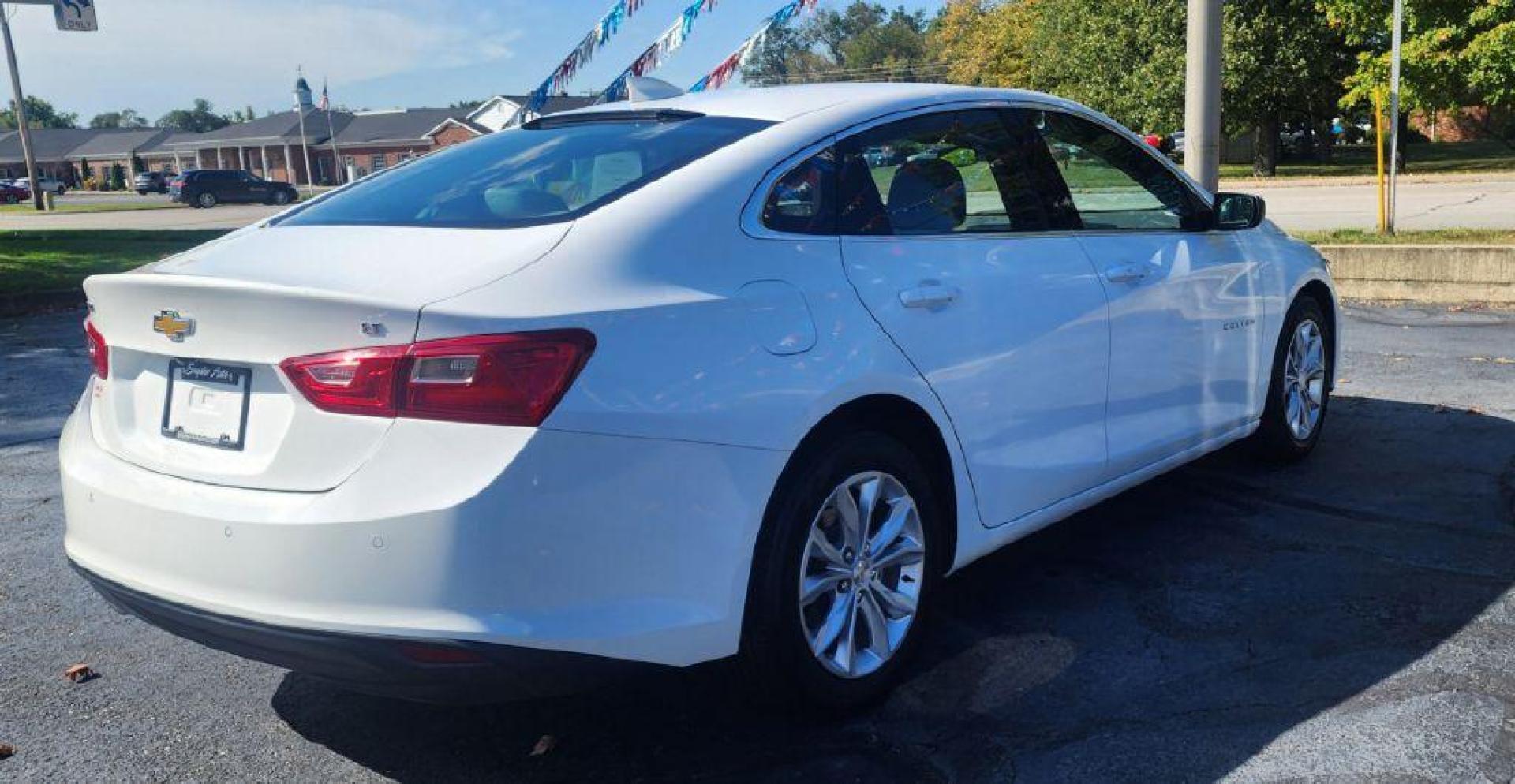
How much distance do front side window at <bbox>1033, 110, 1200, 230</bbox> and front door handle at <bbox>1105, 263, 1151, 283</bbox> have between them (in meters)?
0.16

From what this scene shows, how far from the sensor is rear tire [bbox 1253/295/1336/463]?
5.32m

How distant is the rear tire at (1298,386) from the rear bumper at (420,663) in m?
3.61

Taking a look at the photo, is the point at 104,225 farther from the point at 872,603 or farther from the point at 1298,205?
the point at 872,603

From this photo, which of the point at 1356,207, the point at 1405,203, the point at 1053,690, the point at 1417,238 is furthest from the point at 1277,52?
the point at 1053,690

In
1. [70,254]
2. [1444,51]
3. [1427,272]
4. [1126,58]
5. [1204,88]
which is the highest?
[1126,58]

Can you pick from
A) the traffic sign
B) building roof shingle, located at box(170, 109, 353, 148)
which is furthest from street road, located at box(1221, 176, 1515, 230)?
building roof shingle, located at box(170, 109, 353, 148)

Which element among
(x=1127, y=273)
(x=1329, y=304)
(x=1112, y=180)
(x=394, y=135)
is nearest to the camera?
(x=1127, y=273)

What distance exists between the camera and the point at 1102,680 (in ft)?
11.4

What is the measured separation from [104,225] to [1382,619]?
36.6 meters

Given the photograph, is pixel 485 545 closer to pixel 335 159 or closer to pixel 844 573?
pixel 844 573

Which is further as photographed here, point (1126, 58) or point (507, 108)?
point (1126, 58)

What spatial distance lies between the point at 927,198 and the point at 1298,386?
8.86 feet

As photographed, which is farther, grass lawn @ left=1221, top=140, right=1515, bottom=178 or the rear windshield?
grass lawn @ left=1221, top=140, right=1515, bottom=178

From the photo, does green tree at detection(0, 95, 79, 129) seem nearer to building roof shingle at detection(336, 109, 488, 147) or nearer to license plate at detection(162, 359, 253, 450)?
building roof shingle at detection(336, 109, 488, 147)
